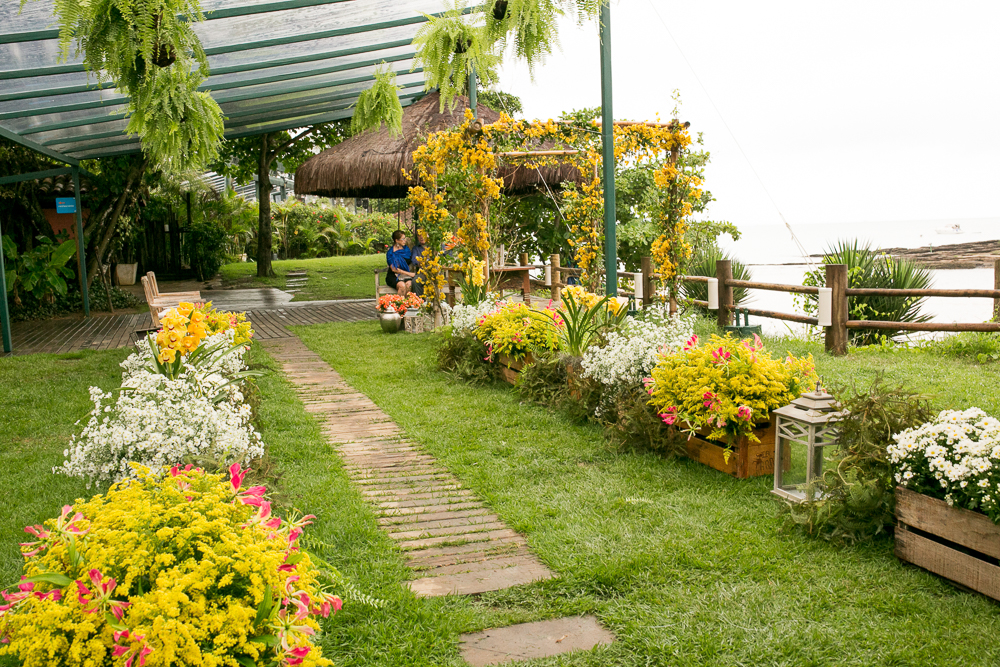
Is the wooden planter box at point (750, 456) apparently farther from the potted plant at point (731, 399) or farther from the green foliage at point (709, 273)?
the green foliage at point (709, 273)

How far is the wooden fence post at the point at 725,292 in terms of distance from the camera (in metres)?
9.55

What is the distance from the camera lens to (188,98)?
3797 millimetres

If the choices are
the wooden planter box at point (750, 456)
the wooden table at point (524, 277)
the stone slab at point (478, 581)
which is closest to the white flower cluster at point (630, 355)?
the wooden planter box at point (750, 456)

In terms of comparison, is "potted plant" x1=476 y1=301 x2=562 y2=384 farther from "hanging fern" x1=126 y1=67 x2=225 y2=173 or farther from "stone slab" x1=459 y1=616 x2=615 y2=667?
"stone slab" x1=459 y1=616 x2=615 y2=667

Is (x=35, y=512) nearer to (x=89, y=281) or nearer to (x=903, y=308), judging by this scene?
(x=903, y=308)

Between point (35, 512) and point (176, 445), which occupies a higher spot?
point (176, 445)

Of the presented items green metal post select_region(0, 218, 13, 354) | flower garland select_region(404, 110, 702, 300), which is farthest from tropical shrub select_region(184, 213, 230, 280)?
flower garland select_region(404, 110, 702, 300)

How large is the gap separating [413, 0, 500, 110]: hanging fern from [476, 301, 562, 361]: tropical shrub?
273 centimetres

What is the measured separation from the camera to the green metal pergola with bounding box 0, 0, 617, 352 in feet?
21.3

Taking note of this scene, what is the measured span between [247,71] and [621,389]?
20.7 ft

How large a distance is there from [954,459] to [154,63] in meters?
3.56

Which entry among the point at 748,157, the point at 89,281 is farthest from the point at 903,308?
the point at 89,281

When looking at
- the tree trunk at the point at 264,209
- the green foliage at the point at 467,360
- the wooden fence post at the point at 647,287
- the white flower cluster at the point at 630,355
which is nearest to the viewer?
the white flower cluster at the point at 630,355

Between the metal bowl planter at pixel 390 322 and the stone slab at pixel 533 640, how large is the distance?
7.59 m
